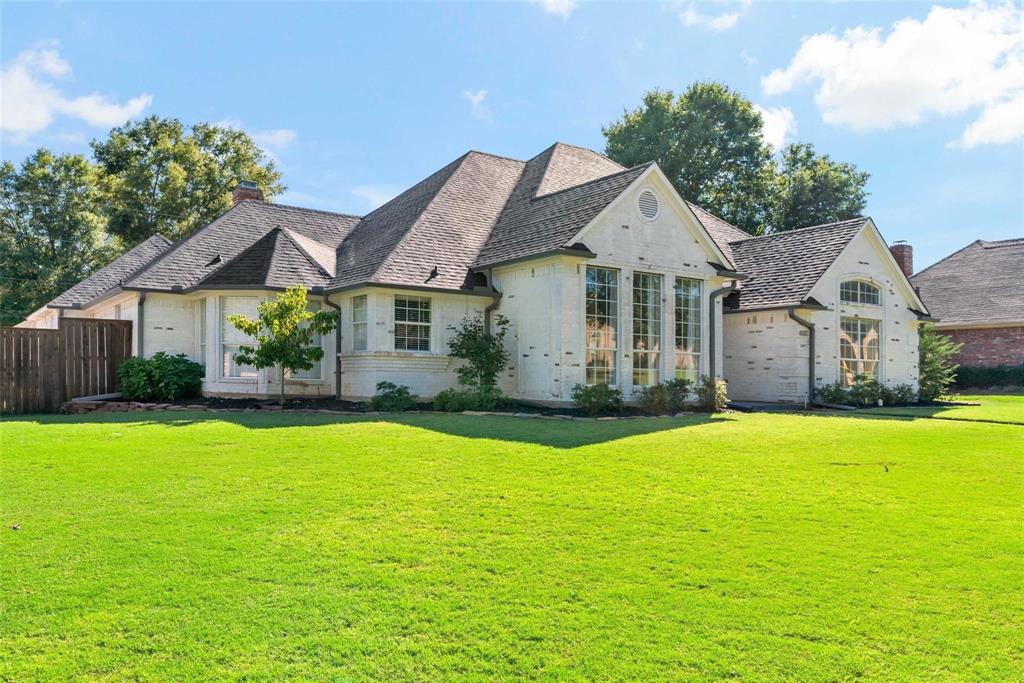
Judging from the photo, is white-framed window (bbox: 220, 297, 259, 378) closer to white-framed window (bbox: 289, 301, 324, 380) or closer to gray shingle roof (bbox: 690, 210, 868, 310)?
white-framed window (bbox: 289, 301, 324, 380)

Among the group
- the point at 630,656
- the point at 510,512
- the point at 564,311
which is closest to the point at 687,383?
the point at 564,311

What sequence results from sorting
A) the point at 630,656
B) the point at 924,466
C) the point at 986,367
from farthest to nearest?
the point at 986,367
the point at 924,466
the point at 630,656

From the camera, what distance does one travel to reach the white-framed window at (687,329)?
1914 centimetres

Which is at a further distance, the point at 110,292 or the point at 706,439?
the point at 110,292

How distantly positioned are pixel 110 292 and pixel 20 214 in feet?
75.8

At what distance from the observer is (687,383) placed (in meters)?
17.8

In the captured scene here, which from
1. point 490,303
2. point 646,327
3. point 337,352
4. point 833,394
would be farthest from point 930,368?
point 337,352

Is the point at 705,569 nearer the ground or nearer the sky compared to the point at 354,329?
nearer the ground

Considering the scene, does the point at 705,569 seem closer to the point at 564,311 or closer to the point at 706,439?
the point at 706,439

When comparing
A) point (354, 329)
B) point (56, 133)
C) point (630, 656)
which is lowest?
point (630, 656)

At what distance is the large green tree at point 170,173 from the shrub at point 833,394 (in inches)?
1437

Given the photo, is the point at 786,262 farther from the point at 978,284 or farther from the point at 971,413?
the point at 978,284

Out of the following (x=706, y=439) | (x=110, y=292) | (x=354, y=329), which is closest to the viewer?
(x=706, y=439)

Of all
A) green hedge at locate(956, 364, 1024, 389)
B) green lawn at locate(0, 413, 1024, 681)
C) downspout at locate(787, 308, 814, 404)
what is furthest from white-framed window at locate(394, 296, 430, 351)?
green hedge at locate(956, 364, 1024, 389)
